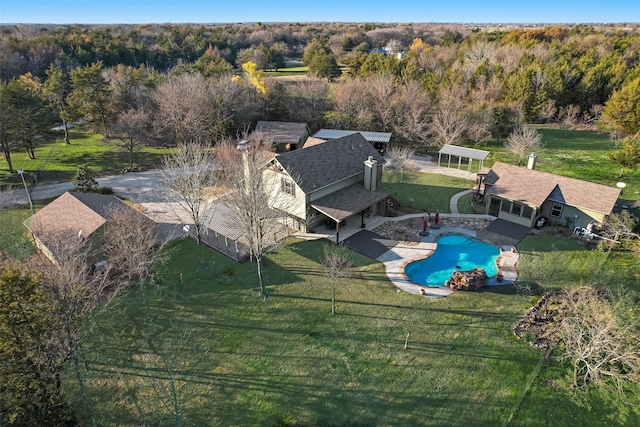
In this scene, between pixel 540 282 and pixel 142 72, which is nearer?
pixel 540 282

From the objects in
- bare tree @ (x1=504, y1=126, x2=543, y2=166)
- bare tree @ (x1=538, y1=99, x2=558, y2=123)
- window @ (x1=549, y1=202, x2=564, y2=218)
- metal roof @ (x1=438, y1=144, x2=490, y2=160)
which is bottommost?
window @ (x1=549, y1=202, x2=564, y2=218)

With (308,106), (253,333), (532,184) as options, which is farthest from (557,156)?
(253,333)

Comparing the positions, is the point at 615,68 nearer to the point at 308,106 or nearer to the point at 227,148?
the point at 308,106

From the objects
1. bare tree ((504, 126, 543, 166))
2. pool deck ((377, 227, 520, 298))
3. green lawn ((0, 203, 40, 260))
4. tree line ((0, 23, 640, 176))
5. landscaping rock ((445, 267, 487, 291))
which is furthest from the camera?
tree line ((0, 23, 640, 176))

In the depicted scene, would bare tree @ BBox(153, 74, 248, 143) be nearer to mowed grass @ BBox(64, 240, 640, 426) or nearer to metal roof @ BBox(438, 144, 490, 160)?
mowed grass @ BBox(64, 240, 640, 426)

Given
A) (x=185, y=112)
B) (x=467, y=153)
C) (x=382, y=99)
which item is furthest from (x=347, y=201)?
(x=382, y=99)

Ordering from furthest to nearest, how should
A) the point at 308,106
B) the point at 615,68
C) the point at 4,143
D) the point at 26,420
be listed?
the point at 615,68 → the point at 308,106 → the point at 4,143 → the point at 26,420

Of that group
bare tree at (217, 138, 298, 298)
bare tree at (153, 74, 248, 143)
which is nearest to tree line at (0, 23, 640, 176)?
bare tree at (153, 74, 248, 143)
